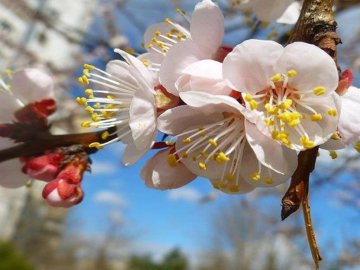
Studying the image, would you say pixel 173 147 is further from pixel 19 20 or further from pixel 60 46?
pixel 60 46

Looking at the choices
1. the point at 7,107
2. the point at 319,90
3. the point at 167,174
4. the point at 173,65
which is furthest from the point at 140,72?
the point at 7,107

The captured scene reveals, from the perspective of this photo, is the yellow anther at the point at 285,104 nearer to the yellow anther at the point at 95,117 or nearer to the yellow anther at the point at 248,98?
the yellow anther at the point at 248,98

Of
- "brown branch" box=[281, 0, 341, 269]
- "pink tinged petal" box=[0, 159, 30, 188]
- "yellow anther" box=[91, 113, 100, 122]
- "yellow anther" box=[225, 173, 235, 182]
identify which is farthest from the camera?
"pink tinged petal" box=[0, 159, 30, 188]

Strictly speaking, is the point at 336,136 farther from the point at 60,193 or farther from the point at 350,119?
the point at 60,193

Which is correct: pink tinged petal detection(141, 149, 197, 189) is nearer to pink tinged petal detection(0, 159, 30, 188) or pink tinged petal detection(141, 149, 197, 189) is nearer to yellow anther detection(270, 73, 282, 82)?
yellow anther detection(270, 73, 282, 82)

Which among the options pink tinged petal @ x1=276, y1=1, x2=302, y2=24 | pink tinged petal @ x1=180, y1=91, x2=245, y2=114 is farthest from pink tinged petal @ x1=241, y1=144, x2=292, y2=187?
pink tinged petal @ x1=276, y1=1, x2=302, y2=24
